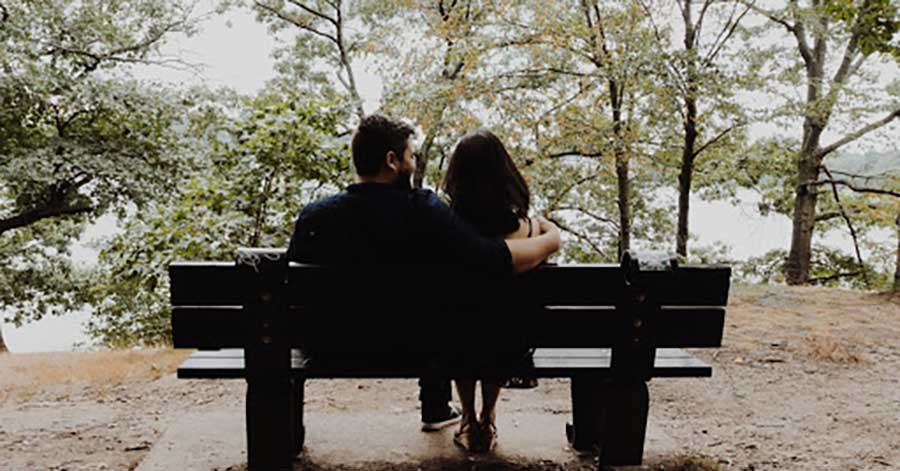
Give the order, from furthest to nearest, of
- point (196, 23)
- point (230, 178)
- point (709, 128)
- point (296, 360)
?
point (196, 23) → point (709, 128) → point (230, 178) → point (296, 360)

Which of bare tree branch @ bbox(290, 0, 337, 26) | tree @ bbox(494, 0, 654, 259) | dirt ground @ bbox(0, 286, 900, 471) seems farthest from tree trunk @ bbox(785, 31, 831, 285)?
bare tree branch @ bbox(290, 0, 337, 26)

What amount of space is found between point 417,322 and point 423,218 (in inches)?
14.9

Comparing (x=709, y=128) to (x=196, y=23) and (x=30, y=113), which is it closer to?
(x=196, y=23)

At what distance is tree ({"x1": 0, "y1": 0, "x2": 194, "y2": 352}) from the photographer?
10008mm

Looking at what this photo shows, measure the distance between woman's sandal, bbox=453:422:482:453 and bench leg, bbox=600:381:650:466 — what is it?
55cm

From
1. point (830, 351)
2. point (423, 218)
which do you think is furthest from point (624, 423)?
point (830, 351)

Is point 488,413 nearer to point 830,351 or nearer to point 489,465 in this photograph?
point 489,465

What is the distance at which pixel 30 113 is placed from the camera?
10398 millimetres

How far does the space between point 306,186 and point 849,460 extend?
505cm

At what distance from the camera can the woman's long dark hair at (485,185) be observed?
248cm

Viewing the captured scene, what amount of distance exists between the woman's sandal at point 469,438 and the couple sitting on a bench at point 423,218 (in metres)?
0.37

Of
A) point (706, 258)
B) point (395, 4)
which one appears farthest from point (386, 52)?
point (706, 258)

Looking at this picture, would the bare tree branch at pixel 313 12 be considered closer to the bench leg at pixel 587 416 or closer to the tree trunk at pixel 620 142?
the tree trunk at pixel 620 142

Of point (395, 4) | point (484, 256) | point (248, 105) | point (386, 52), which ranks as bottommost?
point (484, 256)
